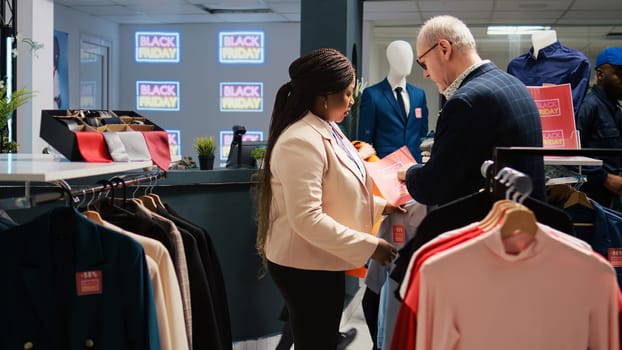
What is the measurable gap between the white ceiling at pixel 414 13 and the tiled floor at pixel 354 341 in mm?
4905

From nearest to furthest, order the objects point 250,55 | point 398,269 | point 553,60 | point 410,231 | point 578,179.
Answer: point 398,269 < point 578,179 < point 410,231 < point 553,60 < point 250,55

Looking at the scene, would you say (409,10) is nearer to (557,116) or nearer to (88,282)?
(557,116)

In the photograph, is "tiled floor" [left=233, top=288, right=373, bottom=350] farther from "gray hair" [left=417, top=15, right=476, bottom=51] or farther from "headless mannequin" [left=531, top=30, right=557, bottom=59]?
"gray hair" [left=417, top=15, right=476, bottom=51]

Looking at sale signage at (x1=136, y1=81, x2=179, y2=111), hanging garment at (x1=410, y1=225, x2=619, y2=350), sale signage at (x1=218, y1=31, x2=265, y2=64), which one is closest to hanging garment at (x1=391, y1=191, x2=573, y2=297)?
hanging garment at (x1=410, y1=225, x2=619, y2=350)

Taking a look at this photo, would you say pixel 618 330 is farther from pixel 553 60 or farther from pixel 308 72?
pixel 553 60

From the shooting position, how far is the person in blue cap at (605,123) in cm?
367

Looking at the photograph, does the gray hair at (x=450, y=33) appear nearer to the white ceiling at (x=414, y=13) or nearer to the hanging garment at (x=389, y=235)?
the hanging garment at (x=389, y=235)

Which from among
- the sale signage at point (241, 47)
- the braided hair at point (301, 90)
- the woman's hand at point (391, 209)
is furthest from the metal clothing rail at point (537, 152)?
the sale signage at point (241, 47)

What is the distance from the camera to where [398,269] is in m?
1.68

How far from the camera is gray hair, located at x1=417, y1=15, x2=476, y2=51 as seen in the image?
2.23 m

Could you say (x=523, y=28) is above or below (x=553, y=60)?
above

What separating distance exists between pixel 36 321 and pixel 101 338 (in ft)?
→ 0.52

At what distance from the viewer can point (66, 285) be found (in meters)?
1.70

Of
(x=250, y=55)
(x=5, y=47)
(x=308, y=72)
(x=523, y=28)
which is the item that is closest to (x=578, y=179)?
(x=308, y=72)
